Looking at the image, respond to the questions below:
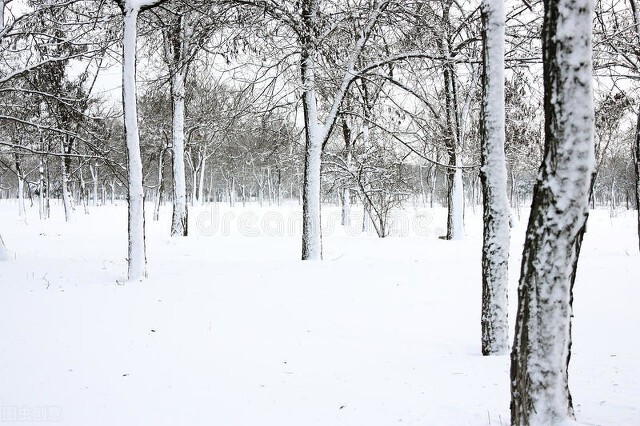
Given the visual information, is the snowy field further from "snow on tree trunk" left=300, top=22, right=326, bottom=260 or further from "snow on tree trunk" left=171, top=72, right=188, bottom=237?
"snow on tree trunk" left=171, top=72, right=188, bottom=237

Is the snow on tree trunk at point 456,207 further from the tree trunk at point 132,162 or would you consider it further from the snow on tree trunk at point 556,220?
the snow on tree trunk at point 556,220

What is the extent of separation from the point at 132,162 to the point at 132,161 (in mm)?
19

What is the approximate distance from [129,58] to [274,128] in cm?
502

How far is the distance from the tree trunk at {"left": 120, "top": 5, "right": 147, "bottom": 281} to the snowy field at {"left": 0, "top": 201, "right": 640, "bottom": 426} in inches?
16.3

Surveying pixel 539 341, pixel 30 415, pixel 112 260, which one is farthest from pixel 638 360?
pixel 112 260

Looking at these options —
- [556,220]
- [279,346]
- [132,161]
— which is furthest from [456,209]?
[556,220]

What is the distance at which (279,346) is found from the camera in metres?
4.55

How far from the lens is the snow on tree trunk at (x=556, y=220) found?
2275 mm

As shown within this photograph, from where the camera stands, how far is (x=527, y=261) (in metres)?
2.49

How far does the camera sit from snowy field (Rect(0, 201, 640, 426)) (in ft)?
10.3

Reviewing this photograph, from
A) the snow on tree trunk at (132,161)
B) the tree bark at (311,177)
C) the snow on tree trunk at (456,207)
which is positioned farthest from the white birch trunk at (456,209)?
the snow on tree trunk at (132,161)

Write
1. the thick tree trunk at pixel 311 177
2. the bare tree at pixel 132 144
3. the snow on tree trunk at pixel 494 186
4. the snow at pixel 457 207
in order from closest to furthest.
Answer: the snow on tree trunk at pixel 494 186 < the bare tree at pixel 132 144 < the thick tree trunk at pixel 311 177 < the snow at pixel 457 207

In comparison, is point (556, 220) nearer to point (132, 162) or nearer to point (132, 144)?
point (132, 162)

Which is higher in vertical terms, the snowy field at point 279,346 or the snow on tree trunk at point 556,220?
the snow on tree trunk at point 556,220
